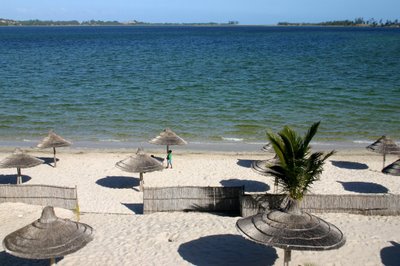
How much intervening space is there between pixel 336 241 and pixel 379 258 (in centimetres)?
236

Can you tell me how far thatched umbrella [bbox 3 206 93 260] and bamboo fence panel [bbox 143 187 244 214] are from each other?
12.9 feet

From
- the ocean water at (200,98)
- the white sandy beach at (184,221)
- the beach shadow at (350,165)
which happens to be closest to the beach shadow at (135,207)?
the white sandy beach at (184,221)

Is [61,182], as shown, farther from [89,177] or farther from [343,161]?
Result: [343,161]

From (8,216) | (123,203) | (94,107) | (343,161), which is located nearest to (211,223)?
(123,203)

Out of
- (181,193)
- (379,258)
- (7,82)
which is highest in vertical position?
(7,82)

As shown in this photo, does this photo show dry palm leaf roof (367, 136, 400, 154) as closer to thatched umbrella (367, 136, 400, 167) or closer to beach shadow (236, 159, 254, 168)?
thatched umbrella (367, 136, 400, 167)

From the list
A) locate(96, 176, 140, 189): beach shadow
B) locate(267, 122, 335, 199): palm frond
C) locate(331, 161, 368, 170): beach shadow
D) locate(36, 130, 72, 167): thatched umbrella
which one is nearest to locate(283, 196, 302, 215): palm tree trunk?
locate(267, 122, 335, 199): palm frond

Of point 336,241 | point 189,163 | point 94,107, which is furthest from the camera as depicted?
point 94,107

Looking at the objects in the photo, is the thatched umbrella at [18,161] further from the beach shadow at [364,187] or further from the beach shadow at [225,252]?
the beach shadow at [364,187]

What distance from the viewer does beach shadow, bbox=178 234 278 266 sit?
1095 centimetres

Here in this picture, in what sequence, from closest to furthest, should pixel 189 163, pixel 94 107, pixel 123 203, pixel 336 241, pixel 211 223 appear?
pixel 336 241
pixel 211 223
pixel 123 203
pixel 189 163
pixel 94 107

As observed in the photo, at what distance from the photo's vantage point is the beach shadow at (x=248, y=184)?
1664cm

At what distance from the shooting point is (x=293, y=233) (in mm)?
9359

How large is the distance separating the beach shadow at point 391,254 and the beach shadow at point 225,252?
8.35 ft
